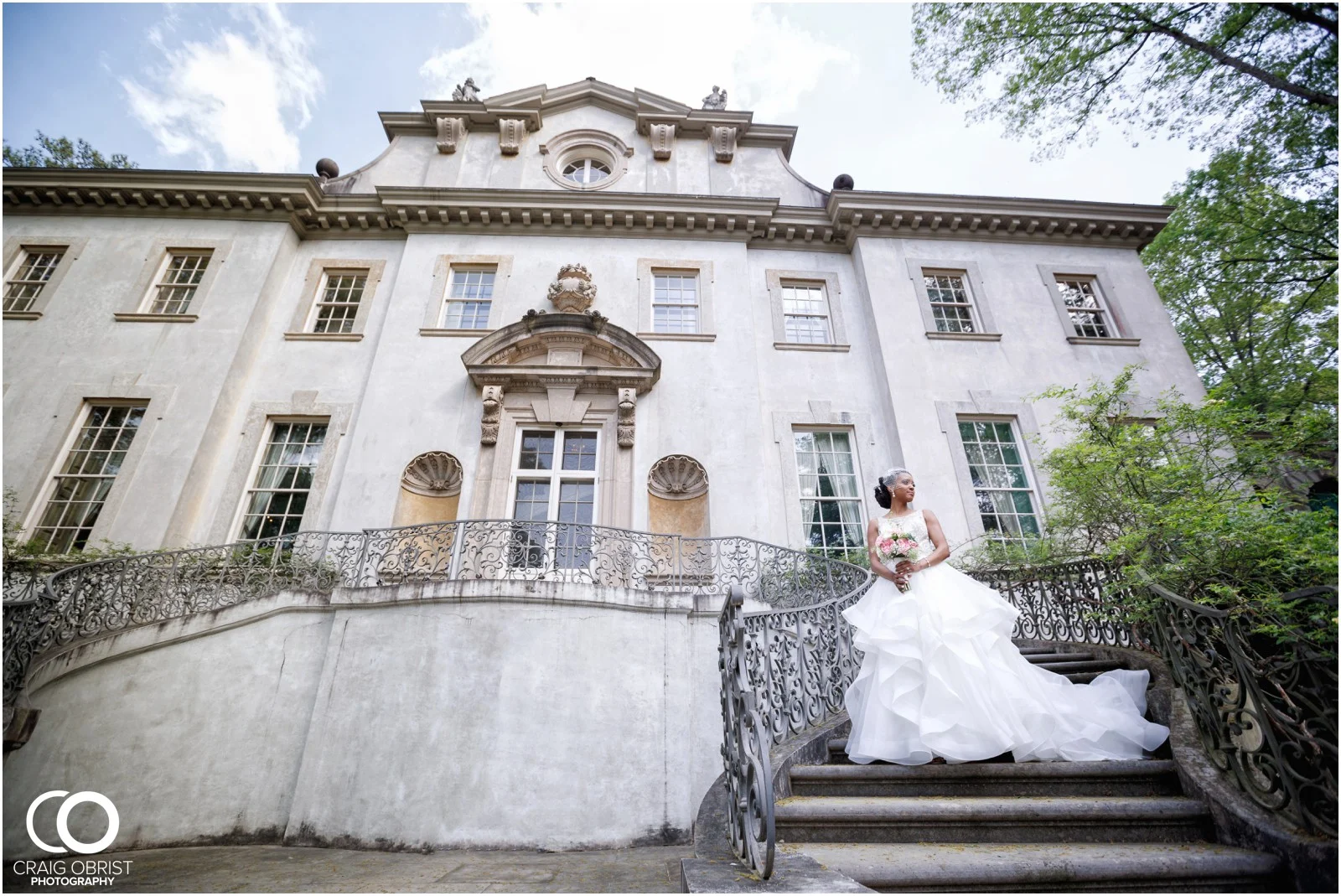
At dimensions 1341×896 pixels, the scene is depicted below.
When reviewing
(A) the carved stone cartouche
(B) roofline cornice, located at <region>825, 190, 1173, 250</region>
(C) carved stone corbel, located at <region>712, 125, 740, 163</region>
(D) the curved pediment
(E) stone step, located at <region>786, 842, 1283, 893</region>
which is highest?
(C) carved stone corbel, located at <region>712, 125, 740, 163</region>

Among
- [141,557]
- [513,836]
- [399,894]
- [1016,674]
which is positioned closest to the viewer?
[399,894]

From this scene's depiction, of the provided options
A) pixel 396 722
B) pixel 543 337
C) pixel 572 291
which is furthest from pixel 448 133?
pixel 396 722

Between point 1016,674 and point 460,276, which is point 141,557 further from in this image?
point 1016,674

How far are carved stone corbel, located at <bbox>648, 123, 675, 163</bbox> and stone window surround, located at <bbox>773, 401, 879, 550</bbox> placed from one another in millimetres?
7713

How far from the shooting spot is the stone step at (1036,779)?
3.99 m

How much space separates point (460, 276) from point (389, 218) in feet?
7.49

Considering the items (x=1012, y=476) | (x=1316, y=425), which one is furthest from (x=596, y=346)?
(x=1316, y=425)

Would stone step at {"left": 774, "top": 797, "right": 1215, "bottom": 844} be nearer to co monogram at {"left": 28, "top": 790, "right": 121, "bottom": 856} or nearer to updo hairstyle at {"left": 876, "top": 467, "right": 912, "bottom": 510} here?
updo hairstyle at {"left": 876, "top": 467, "right": 912, "bottom": 510}

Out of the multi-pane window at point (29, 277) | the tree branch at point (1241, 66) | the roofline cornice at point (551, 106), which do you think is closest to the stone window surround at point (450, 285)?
the roofline cornice at point (551, 106)

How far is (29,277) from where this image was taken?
12.7 m

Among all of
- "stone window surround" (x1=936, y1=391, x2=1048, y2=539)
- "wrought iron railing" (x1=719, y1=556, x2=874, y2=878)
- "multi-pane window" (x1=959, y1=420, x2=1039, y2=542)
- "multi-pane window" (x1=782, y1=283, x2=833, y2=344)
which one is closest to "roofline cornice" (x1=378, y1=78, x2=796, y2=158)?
"multi-pane window" (x1=782, y1=283, x2=833, y2=344)

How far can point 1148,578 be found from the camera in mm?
4676

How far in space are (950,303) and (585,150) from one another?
32.4ft

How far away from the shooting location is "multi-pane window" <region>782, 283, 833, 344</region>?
42.9ft
